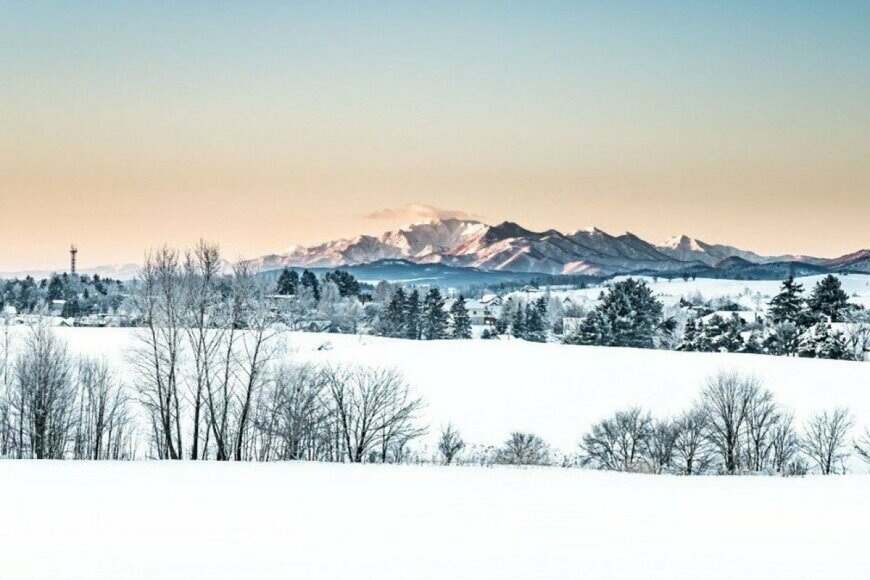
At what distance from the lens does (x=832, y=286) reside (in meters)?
84.3

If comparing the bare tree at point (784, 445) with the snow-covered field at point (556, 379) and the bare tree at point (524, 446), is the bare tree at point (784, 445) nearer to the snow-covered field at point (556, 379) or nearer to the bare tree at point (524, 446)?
the snow-covered field at point (556, 379)

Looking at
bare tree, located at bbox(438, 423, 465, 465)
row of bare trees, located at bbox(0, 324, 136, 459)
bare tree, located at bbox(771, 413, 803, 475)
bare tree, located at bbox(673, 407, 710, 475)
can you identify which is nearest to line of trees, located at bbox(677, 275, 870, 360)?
bare tree, located at bbox(771, 413, 803, 475)

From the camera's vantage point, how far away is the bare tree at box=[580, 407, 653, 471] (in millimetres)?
40781

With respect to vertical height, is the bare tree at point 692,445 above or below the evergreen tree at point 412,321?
below

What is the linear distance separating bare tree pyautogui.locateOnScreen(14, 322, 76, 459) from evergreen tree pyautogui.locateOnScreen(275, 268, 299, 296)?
108164mm

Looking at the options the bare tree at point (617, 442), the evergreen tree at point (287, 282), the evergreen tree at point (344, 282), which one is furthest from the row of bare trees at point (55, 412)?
the evergreen tree at point (344, 282)

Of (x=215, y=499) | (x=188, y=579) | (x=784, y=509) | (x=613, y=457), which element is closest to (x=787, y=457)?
(x=613, y=457)

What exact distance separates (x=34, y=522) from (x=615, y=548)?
10.2 m

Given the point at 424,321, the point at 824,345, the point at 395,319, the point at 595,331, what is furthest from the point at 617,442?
the point at 395,319

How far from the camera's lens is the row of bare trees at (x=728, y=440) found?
3981 centimetres

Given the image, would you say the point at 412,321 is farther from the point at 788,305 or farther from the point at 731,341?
the point at 788,305

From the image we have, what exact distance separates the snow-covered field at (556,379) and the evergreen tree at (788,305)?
75.8 feet

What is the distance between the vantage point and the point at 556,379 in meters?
60.6

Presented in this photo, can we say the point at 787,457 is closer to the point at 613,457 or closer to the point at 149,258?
the point at 613,457
